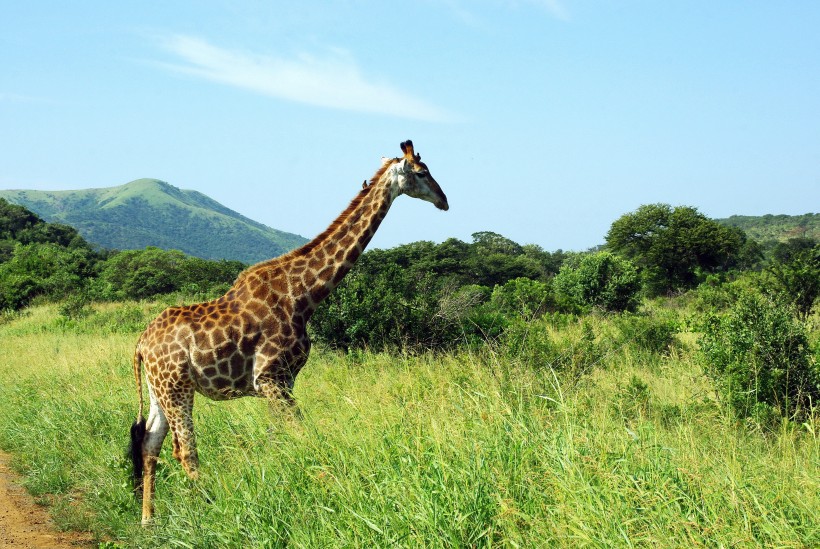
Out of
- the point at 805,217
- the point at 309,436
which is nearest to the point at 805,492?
the point at 309,436

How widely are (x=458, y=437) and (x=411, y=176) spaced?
286 cm

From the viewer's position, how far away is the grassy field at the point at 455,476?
3.94 meters

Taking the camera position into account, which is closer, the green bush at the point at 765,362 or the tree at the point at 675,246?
the green bush at the point at 765,362

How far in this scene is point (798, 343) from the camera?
8562 mm

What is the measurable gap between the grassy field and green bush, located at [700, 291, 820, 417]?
366mm

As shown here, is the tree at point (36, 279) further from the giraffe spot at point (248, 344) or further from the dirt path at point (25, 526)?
the giraffe spot at point (248, 344)

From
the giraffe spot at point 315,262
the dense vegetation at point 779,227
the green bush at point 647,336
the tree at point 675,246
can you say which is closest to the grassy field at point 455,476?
the giraffe spot at point 315,262

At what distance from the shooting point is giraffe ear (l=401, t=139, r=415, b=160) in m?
6.99

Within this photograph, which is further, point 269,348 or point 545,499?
point 269,348

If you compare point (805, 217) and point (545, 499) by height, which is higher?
point (805, 217)

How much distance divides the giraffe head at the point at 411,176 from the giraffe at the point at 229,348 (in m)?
0.89

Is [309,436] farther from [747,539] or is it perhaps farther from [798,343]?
[798,343]

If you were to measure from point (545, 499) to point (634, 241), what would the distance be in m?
44.3

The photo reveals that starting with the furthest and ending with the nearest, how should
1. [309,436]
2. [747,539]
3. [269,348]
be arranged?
[269,348] < [309,436] < [747,539]
